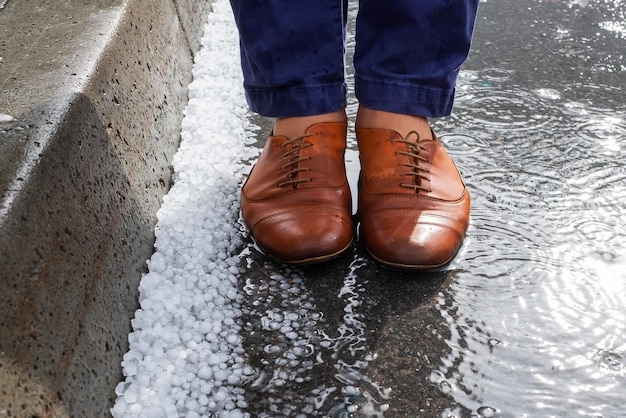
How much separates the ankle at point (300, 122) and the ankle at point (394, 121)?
0.19 feet

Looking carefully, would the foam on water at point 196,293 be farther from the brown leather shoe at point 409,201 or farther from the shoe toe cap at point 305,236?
the brown leather shoe at point 409,201

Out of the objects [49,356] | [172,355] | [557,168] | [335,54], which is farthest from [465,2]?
[49,356]

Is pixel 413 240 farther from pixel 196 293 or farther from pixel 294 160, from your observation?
pixel 196 293

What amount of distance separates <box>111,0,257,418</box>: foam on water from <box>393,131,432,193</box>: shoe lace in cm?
39

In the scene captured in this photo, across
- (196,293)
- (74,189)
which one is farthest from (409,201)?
(74,189)

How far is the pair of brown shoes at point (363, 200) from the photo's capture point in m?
1.19

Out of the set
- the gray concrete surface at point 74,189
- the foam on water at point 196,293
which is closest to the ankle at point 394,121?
the foam on water at point 196,293

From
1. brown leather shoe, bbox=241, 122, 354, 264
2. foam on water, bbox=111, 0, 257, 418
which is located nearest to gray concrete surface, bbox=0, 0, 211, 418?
foam on water, bbox=111, 0, 257, 418

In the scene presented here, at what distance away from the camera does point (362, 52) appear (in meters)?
1.29

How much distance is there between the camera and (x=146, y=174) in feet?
4.24

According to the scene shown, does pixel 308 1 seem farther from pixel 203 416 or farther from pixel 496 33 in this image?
pixel 496 33

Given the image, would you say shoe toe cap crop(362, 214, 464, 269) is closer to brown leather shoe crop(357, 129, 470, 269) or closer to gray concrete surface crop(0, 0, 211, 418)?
brown leather shoe crop(357, 129, 470, 269)

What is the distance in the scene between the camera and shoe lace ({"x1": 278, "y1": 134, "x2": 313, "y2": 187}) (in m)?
1.28

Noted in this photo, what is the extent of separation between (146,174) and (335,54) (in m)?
0.47
